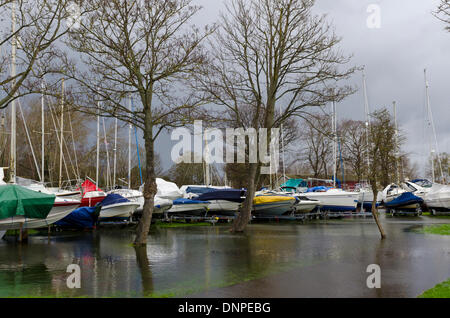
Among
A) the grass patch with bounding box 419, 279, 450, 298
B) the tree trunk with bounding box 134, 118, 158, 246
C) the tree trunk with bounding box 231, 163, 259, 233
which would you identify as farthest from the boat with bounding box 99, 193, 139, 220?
the grass patch with bounding box 419, 279, 450, 298

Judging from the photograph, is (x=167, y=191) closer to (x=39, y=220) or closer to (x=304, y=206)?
(x=304, y=206)

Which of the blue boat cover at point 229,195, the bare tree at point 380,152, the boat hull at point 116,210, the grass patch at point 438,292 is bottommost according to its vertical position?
the grass patch at point 438,292

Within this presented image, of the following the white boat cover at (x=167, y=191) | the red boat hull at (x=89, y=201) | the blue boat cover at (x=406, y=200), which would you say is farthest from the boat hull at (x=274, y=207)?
the red boat hull at (x=89, y=201)

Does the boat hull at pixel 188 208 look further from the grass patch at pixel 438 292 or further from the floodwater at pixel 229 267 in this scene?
the grass patch at pixel 438 292

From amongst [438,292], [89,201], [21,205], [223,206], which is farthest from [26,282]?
[223,206]

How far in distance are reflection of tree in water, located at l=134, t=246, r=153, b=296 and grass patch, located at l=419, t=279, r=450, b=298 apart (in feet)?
16.4

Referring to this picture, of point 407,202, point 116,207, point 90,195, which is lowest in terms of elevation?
point 407,202

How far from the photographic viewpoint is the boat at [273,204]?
29797 millimetres

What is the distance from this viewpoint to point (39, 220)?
64.6 feet

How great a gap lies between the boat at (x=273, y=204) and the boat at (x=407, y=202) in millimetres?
10229

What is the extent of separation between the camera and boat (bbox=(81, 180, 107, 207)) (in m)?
28.0

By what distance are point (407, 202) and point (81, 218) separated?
24.6 metres
